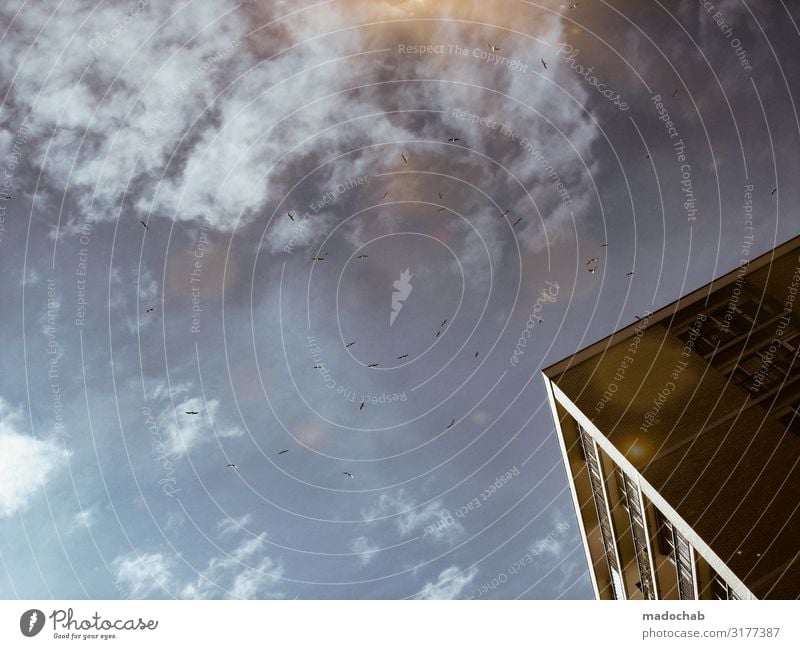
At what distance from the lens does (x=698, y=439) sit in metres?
19.6

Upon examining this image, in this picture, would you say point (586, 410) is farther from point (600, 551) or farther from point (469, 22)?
point (469, 22)

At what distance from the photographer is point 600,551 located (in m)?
32.4

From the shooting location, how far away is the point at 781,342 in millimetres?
23000

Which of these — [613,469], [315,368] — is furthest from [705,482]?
[315,368]

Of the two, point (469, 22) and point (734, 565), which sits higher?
point (469, 22)

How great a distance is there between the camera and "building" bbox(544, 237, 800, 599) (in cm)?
1669

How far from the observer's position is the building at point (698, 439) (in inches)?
657

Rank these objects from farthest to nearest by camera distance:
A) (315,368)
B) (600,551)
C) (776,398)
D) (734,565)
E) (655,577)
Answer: (600,551) → (315,368) → (655,577) → (776,398) → (734,565)

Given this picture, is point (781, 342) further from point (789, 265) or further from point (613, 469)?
point (613, 469)

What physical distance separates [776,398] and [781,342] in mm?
4091

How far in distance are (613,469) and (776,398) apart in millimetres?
8367

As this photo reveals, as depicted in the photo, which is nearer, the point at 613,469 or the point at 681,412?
the point at 681,412
